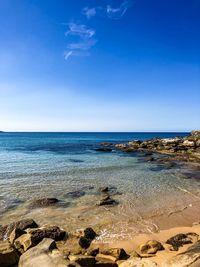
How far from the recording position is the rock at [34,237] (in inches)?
316

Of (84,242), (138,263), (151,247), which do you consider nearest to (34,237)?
(84,242)

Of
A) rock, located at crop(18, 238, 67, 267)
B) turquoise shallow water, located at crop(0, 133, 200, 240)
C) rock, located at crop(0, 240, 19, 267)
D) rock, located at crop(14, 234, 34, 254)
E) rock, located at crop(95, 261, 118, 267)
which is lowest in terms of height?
turquoise shallow water, located at crop(0, 133, 200, 240)

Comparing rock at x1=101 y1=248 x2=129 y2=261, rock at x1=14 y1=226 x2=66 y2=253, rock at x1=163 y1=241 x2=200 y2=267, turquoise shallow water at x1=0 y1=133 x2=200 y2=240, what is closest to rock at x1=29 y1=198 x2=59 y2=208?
turquoise shallow water at x1=0 y1=133 x2=200 y2=240

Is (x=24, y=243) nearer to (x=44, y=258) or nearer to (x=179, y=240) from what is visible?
(x=44, y=258)

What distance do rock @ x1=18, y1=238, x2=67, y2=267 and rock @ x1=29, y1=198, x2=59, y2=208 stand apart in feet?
21.3

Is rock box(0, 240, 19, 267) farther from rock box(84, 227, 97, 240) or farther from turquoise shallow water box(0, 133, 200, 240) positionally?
turquoise shallow water box(0, 133, 200, 240)

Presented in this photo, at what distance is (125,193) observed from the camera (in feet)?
53.5

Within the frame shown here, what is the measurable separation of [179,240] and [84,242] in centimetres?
361


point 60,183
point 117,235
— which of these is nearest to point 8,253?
point 117,235

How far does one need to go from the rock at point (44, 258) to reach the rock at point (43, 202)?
649 cm

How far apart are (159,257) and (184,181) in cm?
1381

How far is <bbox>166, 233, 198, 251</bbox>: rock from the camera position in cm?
879

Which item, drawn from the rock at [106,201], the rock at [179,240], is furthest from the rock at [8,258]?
the rock at [106,201]

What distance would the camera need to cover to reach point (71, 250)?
8516mm
